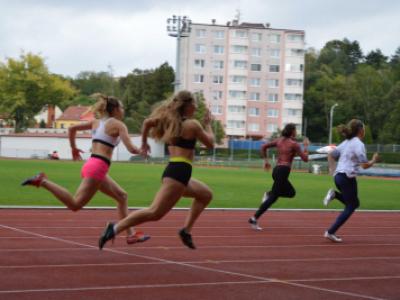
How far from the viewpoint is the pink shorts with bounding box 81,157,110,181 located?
8.53 m

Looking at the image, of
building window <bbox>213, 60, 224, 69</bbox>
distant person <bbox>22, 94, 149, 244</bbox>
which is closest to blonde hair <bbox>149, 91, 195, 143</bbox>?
distant person <bbox>22, 94, 149, 244</bbox>

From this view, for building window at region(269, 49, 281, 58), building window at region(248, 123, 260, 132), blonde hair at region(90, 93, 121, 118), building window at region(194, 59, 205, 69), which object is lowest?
blonde hair at region(90, 93, 121, 118)

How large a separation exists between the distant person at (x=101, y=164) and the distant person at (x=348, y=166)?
154 inches

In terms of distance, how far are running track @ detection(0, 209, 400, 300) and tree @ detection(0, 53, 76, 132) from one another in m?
82.3

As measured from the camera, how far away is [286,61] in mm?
100562

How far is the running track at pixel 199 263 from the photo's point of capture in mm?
6727

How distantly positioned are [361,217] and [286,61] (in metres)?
85.8

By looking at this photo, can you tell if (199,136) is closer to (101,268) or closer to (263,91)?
(101,268)

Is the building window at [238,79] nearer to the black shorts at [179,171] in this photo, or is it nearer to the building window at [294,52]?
the building window at [294,52]

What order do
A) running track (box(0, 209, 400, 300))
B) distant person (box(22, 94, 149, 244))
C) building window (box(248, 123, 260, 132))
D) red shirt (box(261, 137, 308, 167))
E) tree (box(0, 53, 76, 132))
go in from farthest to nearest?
building window (box(248, 123, 260, 132))
tree (box(0, 53, 76, 132))
red shirt (box(261, 137, 308, 167))
distant person (box(22, 94, 149, 244))
running track (box(0, 209, 400, 300))

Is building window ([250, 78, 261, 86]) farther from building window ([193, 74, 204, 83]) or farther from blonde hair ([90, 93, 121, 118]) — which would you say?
blonde hair ([90, 93, 121, 118])

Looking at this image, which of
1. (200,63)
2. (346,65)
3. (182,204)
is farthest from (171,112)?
(346,65)

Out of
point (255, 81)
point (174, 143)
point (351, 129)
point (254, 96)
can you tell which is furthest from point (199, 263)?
point (254, 96)

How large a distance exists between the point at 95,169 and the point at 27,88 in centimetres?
8856
